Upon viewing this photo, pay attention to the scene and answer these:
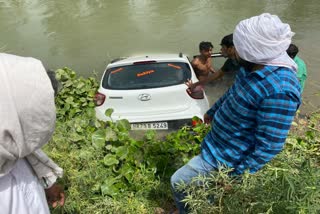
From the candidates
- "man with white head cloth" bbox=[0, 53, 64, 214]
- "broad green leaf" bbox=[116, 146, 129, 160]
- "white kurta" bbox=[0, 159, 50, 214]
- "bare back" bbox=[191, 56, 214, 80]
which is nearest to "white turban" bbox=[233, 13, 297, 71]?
"man with white head cloth" bbox=[0, 53, 64, 214]

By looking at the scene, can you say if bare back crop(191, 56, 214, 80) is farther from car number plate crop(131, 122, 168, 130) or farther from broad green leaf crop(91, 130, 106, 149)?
→ broad green leaf crop(91, 130, 106, 149)

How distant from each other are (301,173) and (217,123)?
2.72ft

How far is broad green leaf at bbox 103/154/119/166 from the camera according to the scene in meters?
3.93

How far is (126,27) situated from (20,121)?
535 inches

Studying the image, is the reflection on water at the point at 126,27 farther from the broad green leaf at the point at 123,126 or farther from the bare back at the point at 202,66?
the broad green leaf at the point at 123,126

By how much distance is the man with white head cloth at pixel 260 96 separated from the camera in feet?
7.40

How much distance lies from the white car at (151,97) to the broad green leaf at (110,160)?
129 centimetres

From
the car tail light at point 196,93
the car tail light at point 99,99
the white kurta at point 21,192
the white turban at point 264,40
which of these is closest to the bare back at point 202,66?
the car tail light at point 196,93

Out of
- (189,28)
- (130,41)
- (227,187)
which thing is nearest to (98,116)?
(227,187)

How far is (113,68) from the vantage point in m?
5.73

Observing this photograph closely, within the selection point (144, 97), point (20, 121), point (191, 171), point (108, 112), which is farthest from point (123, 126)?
point (20, 121)

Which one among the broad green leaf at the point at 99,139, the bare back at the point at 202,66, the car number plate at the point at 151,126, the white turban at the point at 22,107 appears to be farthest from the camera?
the bare back at the point at 202,66

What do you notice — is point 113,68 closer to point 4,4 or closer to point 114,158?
point 114,158

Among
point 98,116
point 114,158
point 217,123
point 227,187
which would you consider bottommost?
point 98,116
